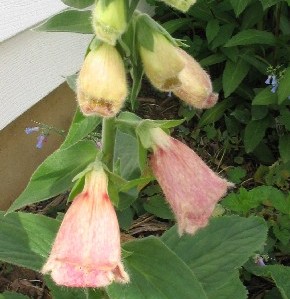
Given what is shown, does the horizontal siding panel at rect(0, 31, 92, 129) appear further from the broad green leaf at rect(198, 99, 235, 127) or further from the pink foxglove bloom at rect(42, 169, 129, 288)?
the pink foxglove bloom at rect(42, 169, 129, 288)

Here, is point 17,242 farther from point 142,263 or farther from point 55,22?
point 55,22

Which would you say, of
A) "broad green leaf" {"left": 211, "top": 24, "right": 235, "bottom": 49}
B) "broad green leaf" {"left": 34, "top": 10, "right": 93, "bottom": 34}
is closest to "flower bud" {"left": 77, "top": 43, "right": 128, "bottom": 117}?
"broad green leaf" {"left": 34, "top": 10, "right": 93, "bottom": 34}

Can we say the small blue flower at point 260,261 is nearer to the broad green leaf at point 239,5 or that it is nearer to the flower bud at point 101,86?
the broad green leaf at point 239,5

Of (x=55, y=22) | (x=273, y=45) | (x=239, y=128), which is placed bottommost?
(x=239, y=128)

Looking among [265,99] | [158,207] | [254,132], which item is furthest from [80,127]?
[254,132]

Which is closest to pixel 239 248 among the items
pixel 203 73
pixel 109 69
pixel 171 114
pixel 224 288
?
pixel 224 288

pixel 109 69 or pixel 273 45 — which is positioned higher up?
pixel 109 69

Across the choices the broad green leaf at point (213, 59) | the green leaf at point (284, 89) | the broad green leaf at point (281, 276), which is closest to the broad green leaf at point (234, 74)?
the broad green leaf at point (213, 59)
